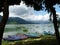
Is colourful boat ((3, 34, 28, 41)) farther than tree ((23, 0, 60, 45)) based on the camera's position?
Yes

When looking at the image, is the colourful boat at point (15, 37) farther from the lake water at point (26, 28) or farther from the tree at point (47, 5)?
the tree at point (47, 5)

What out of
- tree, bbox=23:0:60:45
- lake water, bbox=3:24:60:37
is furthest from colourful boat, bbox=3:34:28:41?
tree, bbox=23:0:60:45

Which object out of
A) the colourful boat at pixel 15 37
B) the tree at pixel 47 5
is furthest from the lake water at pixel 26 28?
the tree at pixel 47 5

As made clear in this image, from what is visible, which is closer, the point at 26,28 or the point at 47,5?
the point at 47,5

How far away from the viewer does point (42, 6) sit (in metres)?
16.9

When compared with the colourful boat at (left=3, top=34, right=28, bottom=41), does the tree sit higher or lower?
higher

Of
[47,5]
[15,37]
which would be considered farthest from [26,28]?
[47,5]

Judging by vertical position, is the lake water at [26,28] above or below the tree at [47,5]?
below

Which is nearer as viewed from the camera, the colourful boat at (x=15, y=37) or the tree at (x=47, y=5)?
the tree at (x=47, y=5)

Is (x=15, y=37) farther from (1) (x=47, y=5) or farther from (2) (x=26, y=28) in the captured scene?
(1) (x=47, y=5)

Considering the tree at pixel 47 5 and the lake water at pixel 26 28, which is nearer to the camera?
the tree at pixel 47 5

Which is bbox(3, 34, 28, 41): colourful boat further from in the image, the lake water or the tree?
the tree

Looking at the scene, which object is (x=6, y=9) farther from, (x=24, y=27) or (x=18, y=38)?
(x=24, y=27)

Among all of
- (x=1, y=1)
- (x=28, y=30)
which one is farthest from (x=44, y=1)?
(x=28, y=30)
